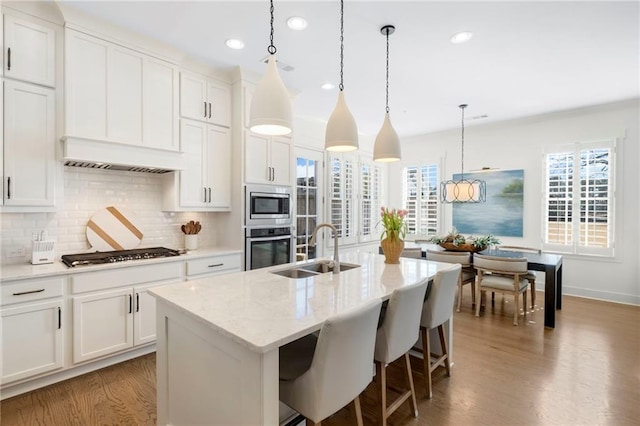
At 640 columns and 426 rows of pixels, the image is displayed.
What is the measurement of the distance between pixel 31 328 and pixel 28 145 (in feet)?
4.64

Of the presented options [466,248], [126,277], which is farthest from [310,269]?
[466,248]

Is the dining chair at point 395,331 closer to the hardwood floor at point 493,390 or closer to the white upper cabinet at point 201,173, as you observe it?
the hardwood floor at point 493,390

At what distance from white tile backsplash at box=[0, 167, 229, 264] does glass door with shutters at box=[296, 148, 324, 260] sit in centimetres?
154

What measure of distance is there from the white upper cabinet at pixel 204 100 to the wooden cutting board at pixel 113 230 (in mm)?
1226

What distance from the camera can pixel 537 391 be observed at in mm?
2387

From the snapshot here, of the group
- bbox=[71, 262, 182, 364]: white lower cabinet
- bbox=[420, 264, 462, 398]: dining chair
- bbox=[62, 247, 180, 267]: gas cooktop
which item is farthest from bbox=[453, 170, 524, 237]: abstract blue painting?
bbox=[71, 262, 182, 364]: white lower cabinet

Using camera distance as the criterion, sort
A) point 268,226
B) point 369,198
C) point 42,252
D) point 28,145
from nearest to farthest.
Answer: point 28,145 < point 42,252 < point 268,226 < point 369,198

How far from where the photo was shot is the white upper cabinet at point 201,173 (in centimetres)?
337

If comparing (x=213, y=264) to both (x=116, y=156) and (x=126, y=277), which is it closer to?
(x=126, y=277)

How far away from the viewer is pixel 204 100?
11.6 ft

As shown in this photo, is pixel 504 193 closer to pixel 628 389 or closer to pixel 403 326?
pixel 628 389

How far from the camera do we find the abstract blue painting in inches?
213

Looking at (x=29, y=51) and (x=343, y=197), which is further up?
(x=29, y=51)

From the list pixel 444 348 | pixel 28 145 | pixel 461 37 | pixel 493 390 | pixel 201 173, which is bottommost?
pixel 493 390
